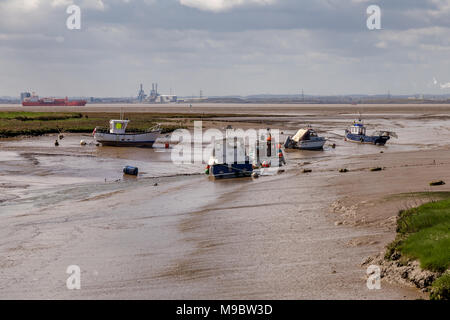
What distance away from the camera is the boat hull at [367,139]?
59.0m

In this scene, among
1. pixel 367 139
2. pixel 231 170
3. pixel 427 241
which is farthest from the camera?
pixel 367 139

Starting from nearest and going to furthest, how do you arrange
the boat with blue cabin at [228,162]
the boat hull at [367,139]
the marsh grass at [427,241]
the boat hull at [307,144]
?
the marsh grass at [427,241] < the boat with blue cabin at [228,162] < the boat hull at [307,144] < the boat hull at [367,139]

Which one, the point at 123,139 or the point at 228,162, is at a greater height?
the point at 123,139

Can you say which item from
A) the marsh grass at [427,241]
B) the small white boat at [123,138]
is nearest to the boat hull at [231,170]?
the marsh grass at [427,241]

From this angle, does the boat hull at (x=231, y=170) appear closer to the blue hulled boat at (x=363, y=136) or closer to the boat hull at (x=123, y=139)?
the boat hull at (x=123, y=139)

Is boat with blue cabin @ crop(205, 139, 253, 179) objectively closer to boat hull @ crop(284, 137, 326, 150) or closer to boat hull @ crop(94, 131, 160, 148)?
boat hull @ crop(284, 137, 326, 150)

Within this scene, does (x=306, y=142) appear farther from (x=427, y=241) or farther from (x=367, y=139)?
(x=427, y=241)

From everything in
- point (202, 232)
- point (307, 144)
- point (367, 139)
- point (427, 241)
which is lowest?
point (202, 232)

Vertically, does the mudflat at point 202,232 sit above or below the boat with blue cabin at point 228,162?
below

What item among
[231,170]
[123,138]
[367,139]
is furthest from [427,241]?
[367,139]

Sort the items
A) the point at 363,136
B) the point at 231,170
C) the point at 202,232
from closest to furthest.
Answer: the point at 202,232 < the point at 231,170 < the point at 363,136

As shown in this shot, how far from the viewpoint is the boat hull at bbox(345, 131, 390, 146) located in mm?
58969

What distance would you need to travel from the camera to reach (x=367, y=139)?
2386 inches
